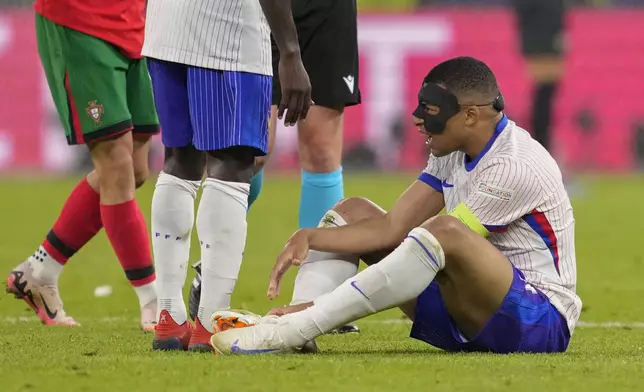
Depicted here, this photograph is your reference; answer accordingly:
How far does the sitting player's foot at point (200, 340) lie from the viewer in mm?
4480

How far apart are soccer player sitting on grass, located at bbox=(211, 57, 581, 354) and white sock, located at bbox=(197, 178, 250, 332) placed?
0.57ft

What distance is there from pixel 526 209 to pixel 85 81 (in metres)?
2.18

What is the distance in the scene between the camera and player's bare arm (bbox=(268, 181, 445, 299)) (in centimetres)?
454

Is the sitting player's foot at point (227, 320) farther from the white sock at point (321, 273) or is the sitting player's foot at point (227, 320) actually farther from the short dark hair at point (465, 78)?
the short dark hair at point (465, 78)

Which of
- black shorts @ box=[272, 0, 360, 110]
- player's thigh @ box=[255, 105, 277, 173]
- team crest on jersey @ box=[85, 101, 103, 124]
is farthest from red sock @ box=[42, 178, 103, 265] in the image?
black shorts @ box=[272, 0, 360, 110]

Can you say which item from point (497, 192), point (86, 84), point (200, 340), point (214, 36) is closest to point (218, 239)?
point (200, 340)

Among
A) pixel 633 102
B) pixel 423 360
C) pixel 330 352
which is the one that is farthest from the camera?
pixel 633 102

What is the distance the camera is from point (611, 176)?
60.5 feet

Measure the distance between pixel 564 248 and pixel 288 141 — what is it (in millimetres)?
14115

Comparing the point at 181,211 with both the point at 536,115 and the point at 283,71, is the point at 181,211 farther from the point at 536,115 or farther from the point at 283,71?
the point at 536,115

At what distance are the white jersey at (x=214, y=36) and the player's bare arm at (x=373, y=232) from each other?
0.60 m

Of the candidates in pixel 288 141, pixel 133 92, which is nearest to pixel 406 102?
pixel 288 141

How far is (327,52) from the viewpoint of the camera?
20.2 feet

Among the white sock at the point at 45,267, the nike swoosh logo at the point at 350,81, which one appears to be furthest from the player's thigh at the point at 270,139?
the white sock at the point at 45,267
